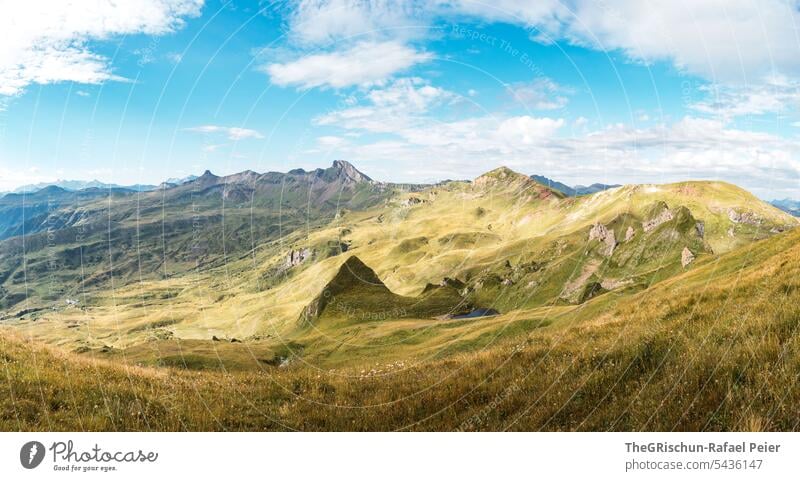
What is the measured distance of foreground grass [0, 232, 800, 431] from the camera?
9.51 metres

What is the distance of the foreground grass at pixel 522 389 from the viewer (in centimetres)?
951

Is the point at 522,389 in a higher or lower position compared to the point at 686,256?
higher

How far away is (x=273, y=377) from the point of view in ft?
48.0

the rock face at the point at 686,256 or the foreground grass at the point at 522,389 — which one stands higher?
the foreground grass at the point at 522,389

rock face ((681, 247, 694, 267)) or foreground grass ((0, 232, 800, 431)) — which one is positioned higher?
foreground grass ((0, 232, 800, 431))

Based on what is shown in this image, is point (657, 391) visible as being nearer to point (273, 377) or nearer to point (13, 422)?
point (273, 377)

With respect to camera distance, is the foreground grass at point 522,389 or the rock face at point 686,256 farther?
the rock face at point 686,256

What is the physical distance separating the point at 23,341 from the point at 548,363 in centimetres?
1818

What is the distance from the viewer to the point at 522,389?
1147cm

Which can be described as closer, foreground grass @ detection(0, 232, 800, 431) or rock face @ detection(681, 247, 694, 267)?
foreground grass @ detection(0, 232, 800, 431)
